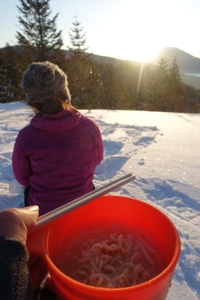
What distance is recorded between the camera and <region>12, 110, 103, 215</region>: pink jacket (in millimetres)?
1502

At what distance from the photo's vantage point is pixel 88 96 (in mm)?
17016

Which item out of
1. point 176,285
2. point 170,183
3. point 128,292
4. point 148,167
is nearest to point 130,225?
point 128,292

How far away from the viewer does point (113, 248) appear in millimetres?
790

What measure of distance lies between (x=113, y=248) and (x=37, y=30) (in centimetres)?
1802

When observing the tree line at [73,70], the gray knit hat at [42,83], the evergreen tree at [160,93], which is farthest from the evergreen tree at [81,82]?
the gray knit hat at [42,83]

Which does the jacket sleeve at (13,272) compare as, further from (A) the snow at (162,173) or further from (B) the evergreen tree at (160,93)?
(B) the evergreen tree at (160,93)

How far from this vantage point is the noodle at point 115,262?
2.26 feet

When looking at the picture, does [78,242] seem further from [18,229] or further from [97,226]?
[18,229]

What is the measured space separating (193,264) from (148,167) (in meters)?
1.49

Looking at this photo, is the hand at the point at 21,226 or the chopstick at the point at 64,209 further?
the chopstick at the point at 64,209

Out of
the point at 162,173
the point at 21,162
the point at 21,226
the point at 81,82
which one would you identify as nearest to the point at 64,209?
the point at 21,226

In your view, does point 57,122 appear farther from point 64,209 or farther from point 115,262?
point 115,262

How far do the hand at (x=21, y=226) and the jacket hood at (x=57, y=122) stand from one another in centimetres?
80

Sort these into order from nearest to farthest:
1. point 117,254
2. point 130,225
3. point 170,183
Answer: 1. point 117,254
2. point 130,225
3. point 170,183
